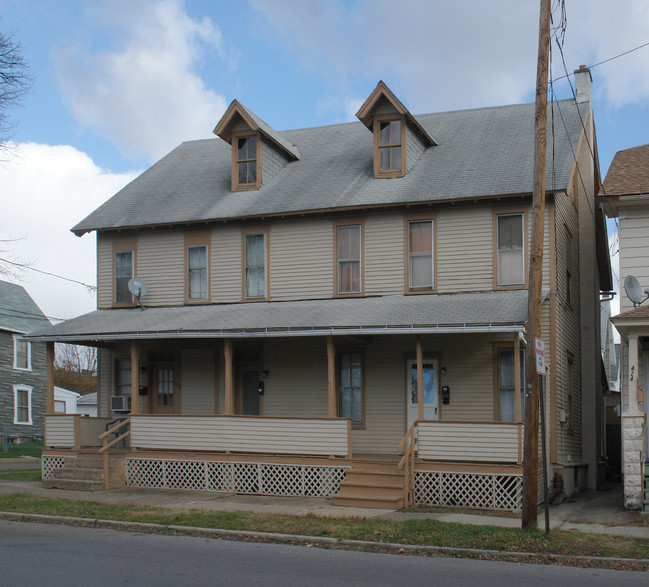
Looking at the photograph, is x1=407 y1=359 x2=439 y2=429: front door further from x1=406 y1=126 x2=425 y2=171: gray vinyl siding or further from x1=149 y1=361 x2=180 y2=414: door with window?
x1=149 y1=361 x2=180 y2=414: door with window

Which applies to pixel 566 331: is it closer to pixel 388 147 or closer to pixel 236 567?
pixel 388 147

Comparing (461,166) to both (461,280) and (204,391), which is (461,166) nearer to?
(461,280)

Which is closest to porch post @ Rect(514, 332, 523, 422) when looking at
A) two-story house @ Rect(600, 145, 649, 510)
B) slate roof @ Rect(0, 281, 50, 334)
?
two-story house @ Rect(600, 145, 649, 510)

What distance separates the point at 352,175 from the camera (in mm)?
20766

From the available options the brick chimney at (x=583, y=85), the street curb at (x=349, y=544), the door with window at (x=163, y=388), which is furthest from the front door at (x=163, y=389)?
the brick chimney at (x=583, y=85)

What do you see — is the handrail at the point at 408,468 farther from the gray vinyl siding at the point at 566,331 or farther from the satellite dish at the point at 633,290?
the satellite dish at the point at 633,290

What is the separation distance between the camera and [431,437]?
16.4 meters

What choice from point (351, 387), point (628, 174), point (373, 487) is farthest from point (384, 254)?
point (373, 487)

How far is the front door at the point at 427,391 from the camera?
18.5 meters

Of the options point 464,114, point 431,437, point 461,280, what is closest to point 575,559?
point 431,437

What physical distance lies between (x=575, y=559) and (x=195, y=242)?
13.5 metres

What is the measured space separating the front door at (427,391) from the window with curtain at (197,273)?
587 cm

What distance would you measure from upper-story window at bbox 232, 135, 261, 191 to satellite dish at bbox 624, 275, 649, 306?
9.73 m

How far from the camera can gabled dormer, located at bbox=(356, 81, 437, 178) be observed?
19.8 metres
